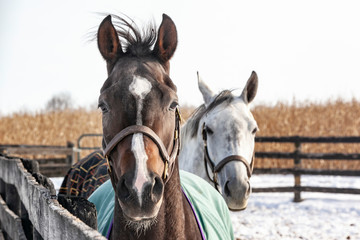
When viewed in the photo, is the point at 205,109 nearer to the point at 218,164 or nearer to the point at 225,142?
the point at 225,142

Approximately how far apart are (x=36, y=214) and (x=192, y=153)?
2.44m

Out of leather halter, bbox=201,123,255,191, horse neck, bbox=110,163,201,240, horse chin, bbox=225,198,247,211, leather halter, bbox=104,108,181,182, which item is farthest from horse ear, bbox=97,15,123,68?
horse chin, bbox=225,198,247,211

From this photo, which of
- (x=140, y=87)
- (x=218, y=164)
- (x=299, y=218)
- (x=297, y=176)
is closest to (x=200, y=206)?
(x=218, y=164)

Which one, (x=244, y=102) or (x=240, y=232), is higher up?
(x=244, y=102)

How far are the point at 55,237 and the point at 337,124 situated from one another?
1600cm

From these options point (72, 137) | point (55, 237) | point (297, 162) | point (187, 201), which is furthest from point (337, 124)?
point (55, 237)

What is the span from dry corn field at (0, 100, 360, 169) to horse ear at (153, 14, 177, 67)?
1335cm

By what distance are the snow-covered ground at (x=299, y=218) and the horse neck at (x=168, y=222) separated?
4531 mm

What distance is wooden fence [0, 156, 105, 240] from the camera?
48.8 inches

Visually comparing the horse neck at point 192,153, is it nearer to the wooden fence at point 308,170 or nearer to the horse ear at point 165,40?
the horse ear at point 165,40

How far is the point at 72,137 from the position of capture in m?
19.9

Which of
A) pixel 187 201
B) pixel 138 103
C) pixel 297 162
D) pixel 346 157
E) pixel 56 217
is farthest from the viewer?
pixel 297 162

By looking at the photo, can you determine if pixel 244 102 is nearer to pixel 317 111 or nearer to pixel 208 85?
pixel 208 85

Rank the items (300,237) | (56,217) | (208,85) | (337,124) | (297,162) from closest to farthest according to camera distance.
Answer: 1. (56,217)
2. (208,85)
3. (300,237)
4. (297,162)
5. (337,124)
